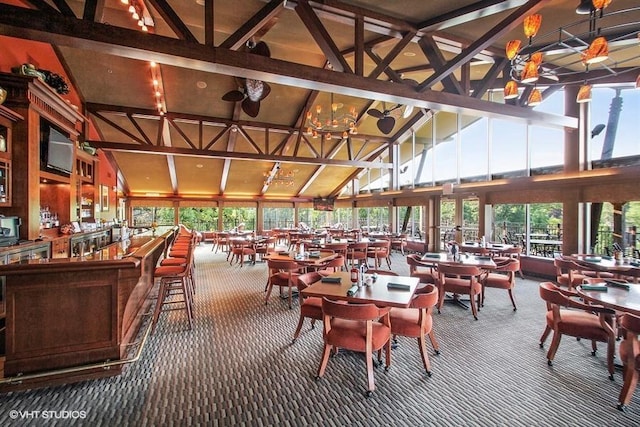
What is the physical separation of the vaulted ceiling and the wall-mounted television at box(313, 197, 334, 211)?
5.00 metres

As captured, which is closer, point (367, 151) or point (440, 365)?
point (440, 365)

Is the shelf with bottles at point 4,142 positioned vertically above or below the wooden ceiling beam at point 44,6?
below

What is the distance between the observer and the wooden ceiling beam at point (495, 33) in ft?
10.5

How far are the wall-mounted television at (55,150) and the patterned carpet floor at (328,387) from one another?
131 inches

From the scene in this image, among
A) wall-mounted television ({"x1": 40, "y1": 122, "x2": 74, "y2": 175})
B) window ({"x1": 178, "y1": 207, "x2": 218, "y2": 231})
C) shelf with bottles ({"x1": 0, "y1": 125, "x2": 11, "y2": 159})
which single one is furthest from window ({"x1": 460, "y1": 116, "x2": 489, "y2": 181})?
window ({"x1": 178, "y1": 207, "x2": 218, "y2": 231})

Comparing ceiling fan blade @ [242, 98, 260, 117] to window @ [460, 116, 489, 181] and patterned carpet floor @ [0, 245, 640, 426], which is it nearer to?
patterned carpet floor @ [0, 245, 640, 426]

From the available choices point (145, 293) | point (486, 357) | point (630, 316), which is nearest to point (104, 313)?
point (145, 293)

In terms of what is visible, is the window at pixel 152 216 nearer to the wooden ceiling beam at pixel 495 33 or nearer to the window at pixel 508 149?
the window at pixel 508 149

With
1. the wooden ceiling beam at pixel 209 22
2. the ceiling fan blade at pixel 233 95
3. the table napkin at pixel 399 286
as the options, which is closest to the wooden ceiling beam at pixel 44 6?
the wooden ceiling beam at pixel 209 22

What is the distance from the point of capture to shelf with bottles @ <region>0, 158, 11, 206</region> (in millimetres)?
3817

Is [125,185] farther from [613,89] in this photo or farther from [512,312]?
[613,89]

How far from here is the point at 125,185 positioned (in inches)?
502

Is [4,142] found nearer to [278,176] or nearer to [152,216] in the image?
[278,176]

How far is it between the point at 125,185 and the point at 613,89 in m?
16.1
